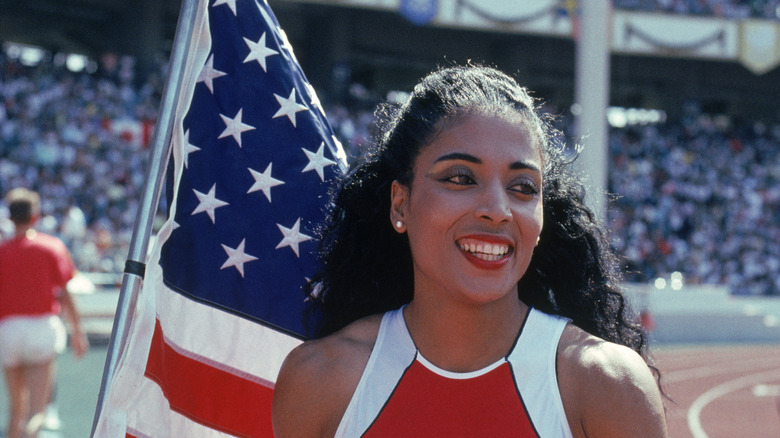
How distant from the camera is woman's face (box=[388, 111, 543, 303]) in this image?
5.70ft

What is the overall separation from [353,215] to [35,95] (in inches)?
667

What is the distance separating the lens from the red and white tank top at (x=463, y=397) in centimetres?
167

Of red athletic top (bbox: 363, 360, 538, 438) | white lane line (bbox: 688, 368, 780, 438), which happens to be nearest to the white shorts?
red athletic top (bbox: 363, 360, 538, 438)

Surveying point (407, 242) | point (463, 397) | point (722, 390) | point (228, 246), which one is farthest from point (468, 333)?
point (722, 390)

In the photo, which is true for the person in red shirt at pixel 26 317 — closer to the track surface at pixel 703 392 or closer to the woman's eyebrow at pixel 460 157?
the track surface at pixel 703 392

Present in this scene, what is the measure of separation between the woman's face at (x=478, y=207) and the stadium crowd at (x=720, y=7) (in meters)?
24.2

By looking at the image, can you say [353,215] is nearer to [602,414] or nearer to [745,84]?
[602,414]

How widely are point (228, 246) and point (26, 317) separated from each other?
3718 mm

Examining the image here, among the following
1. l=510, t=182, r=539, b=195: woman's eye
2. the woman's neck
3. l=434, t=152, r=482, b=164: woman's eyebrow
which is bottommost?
the woman's neck

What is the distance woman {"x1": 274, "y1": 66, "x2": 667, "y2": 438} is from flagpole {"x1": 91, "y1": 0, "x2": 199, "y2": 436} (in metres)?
0.55

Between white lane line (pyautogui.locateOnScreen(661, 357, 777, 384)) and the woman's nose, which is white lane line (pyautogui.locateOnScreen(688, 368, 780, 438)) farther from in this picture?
the woman's nose

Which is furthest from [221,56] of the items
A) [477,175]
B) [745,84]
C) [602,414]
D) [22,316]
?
[745,84]

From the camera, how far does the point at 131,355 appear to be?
227 centimetres

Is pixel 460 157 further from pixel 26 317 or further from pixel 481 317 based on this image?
pixel 26 317
